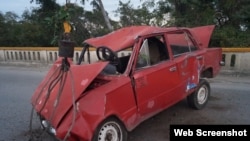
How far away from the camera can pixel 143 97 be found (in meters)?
4.26

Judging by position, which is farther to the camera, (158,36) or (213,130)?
(158,36)

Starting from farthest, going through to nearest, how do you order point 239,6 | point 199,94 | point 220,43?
point 239,6
point 220,43
point 199,94

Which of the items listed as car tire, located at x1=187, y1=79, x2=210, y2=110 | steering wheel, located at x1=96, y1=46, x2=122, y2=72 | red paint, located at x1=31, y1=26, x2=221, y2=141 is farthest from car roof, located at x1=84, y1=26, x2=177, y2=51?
car tire, located at x1=187, y1=79, x2=210, y2=110

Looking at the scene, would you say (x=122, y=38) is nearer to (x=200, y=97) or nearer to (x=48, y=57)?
(x=200, y=97)

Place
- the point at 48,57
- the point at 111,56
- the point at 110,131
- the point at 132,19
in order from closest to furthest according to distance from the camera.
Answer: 1. the point at 110,131
2. the point at 111,56
3. the point at 48,57
4. the point at 132,19

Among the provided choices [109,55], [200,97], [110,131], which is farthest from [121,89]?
[200,97]

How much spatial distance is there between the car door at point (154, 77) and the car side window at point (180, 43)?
33 centimetres

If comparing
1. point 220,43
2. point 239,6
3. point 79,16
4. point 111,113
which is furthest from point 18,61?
point 111,113

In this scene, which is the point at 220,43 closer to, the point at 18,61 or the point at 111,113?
the point at 111,113

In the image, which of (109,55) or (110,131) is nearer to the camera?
(110,131)

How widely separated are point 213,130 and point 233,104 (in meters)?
1.71

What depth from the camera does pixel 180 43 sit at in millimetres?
5488

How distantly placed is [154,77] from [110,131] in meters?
1.16

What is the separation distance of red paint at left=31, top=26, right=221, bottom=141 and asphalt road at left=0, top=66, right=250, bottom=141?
Answer: 420 millimetres
